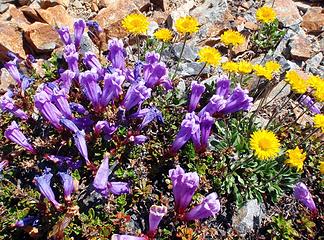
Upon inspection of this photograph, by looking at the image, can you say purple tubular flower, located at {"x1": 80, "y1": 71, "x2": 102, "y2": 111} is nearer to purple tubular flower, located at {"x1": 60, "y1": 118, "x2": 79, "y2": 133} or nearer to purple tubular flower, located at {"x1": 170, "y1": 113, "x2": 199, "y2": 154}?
purple tubular flower, located at {"x1": 60, "y1": 118, "x2": 79, "y2": 133}

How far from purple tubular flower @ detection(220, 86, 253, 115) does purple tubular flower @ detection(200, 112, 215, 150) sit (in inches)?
16.5

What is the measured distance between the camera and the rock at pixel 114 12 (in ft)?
22.0

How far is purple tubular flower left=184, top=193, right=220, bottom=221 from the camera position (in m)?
4.12

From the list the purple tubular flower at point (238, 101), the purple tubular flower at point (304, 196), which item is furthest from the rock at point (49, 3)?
the purple tubular flower at point (304, 196)

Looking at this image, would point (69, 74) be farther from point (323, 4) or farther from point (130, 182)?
point (323, 4)

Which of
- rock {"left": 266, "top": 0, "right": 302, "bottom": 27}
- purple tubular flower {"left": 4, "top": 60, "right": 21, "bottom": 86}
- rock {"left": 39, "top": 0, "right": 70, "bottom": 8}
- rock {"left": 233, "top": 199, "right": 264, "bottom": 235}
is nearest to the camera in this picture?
rock {"left": 233, "top": 199, "right": 264, "bottom": 235}

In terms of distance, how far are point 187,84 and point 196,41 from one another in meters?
1.13

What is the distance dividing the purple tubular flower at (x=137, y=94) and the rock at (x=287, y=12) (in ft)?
11.3

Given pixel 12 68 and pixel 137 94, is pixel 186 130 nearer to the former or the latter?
pixel 137 94

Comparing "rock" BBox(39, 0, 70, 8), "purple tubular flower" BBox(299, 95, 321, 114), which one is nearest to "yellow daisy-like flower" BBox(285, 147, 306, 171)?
"purple tubular flower" BBox(299, 95, 321, 114)

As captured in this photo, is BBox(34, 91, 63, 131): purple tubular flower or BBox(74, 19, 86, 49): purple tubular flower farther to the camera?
BBox(74, 19, 86, 49): purple tubular flower

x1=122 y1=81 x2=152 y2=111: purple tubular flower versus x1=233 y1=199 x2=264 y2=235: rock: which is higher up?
x1=122 y1=81 x2=152 y2=111: purple tubular flower

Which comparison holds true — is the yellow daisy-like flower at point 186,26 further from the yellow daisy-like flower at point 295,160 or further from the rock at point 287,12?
the rock at point 287,12

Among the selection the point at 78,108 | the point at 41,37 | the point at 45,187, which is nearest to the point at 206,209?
the point at 45,187
